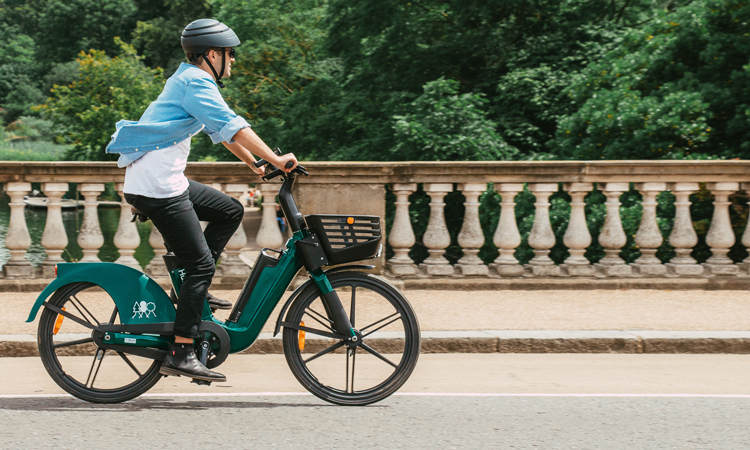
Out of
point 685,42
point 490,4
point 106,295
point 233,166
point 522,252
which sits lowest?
point 522,252

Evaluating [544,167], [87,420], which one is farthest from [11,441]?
[544,167]

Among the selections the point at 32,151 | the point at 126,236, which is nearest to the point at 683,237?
the point at 126,236

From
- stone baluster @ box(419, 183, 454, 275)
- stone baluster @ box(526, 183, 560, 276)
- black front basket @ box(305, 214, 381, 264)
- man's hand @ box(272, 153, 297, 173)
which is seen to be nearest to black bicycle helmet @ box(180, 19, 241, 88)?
man's hand @ box(272, 153, 297, 173)

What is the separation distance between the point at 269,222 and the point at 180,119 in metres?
3.20

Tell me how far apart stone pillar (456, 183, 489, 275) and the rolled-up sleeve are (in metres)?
3.62

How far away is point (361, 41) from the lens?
17.2 m

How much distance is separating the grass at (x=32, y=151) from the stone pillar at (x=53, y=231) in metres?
59.6

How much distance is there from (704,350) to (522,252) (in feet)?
19.8

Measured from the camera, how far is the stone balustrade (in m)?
6.82

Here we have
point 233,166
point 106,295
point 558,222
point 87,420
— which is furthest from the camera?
point 558,222

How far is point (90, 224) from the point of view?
689 centimetres

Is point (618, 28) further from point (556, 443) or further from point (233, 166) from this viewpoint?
point (556, 443)

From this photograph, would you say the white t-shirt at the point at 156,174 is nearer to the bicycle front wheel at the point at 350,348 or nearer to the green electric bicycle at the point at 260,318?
the green electric bicycle at the point at 260,318

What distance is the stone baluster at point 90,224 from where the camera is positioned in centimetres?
681
